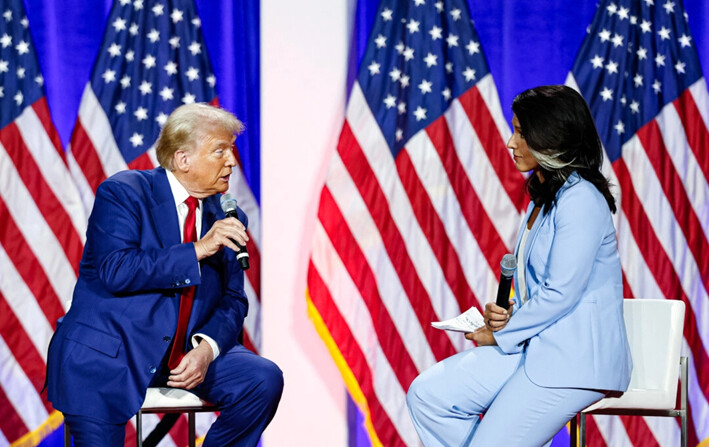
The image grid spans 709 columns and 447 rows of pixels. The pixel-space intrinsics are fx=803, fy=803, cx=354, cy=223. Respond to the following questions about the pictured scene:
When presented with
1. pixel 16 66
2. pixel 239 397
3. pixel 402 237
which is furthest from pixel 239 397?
pixel 16 66

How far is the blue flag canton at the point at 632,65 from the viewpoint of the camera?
432 cm

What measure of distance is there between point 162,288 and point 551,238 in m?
1.36

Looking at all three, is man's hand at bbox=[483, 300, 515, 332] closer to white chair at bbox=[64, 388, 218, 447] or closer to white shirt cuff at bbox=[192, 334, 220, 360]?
white shirt cuff at bbox=[192, 334, 220, 360]

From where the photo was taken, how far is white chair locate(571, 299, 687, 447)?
3410mm

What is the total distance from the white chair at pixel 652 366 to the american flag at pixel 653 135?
0.82 metres

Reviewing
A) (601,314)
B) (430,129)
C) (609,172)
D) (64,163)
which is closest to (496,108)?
(430,129)

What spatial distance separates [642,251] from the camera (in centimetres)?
436

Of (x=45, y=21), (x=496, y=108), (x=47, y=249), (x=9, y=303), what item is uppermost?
(x=45, y=21)

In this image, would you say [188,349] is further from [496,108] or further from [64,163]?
[496,108]

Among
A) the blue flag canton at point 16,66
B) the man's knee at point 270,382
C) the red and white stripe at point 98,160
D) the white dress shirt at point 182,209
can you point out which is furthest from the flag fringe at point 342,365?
the blue flag canton at point 16,66

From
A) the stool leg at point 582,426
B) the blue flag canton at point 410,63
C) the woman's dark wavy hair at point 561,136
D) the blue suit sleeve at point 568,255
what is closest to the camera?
the blue suit sleeve at point 568,255

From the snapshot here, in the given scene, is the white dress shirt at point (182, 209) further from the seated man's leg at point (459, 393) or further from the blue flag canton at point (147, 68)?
the blue flag canton at point (147, 68)

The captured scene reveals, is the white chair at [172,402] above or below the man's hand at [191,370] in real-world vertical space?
below

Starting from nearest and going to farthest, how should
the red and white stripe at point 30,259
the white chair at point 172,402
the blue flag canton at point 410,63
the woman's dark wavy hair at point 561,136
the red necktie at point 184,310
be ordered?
1. the woman's dark wavy hair at point 561,136
2. the red necktie at point 184,310
3. the white chair at point 172,402
4. the red and white stripe at point 30,259
5. the blue flag canton at point 410,63
